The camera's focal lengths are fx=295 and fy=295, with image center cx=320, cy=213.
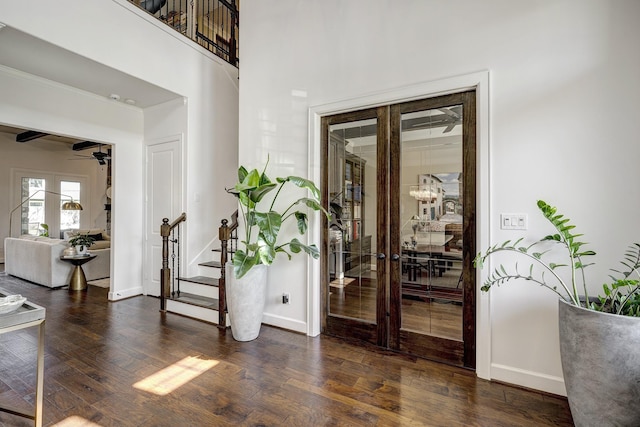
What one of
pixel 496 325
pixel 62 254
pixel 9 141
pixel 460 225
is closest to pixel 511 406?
pixel 496 325

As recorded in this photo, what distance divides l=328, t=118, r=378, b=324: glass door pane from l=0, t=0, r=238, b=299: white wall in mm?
2372

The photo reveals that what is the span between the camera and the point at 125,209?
462 cm

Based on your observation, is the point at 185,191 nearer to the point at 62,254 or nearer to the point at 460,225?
the point at 62,254

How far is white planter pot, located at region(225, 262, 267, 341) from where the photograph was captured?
3008 mm

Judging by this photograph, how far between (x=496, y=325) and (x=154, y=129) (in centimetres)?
515

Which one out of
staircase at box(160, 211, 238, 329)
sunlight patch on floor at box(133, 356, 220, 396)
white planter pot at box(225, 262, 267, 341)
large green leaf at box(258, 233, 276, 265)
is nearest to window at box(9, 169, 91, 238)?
staircase at box(160, 211, 238, 329)

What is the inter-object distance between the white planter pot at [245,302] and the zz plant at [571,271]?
81.4 inches

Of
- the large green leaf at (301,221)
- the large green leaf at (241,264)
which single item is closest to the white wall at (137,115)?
the large green leaf at (241,264)

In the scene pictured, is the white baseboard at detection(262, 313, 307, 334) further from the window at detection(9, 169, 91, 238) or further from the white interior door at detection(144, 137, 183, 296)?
the window at detection(9, 169, 91, 238)

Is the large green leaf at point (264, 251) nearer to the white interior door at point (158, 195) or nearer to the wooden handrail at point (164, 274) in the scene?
the wooden handrail at point (164, 274)

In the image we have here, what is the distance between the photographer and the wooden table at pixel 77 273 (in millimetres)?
4891

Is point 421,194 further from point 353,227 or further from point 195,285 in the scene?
→ point 195,285

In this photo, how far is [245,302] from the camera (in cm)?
301

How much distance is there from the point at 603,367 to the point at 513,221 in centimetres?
103
